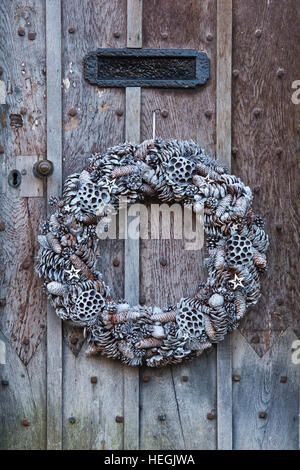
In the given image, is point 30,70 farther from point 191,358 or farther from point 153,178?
point 191,358

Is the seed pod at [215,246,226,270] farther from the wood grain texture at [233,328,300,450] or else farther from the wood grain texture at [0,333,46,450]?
the wood grain texture at [0,333,46,450]

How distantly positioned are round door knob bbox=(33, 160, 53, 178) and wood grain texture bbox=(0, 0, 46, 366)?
0.18 ft

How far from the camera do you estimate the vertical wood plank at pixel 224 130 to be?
2111mm

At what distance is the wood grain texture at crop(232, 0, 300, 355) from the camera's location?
2135 millimetres

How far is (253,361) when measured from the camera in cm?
214

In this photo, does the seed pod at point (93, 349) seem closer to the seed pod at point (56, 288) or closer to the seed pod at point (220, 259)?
the seed pod at point (56, 288)

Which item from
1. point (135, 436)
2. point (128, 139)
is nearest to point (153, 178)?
point (128, 139)

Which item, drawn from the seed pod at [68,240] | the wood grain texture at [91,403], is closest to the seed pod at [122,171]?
the seed pod at [68,240]

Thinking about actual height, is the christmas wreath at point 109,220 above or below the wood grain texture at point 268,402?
above

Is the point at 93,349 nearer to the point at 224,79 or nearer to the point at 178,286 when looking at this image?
the point at 178,286

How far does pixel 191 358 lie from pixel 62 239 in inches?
21.2

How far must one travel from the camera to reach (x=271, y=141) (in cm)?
214

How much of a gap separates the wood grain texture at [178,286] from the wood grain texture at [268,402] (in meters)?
0.10

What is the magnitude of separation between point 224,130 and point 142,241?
431mm
